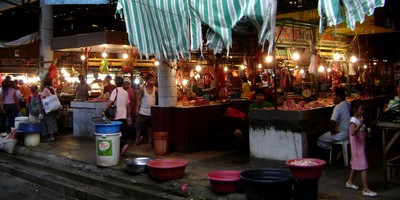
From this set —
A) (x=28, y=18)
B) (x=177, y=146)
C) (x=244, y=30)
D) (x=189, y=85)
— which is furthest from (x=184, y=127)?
(x=28, y=18)

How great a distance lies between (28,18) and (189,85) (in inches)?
600

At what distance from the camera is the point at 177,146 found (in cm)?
1019

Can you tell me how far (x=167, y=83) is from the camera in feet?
33.4

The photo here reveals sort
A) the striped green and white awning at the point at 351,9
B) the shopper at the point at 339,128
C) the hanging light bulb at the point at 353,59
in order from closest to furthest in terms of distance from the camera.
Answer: the striped green and white awning at the point at 351,9, the shopper at the point at 339,128, the hanging light bulb at the point at 353,59

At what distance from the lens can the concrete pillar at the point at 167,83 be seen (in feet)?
33.3

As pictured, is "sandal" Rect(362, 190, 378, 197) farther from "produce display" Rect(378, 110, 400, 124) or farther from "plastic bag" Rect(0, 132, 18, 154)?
"plastic bag" Rect(0, 132, 18, 154)

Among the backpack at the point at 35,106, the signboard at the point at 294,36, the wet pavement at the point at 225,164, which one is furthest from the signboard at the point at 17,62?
the signboard at the point at 294,36

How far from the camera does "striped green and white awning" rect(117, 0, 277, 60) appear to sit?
657cm

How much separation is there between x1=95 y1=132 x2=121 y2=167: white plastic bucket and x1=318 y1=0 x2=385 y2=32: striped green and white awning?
5047 millimetres

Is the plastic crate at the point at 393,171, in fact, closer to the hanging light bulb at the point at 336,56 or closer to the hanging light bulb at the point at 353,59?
the hanging light bulb at the point at 336,56

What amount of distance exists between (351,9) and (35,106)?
1001 cm

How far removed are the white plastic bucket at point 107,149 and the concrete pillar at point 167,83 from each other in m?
1.83

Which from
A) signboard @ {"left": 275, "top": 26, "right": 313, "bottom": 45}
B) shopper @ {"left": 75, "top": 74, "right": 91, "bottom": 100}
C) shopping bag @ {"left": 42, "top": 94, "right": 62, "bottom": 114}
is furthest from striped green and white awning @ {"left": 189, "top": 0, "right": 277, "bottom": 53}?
shopper @ {"left": 75, "top": 74, "right": 91, "bottom": 100}

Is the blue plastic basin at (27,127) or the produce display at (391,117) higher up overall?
the produce display at (391,117)
